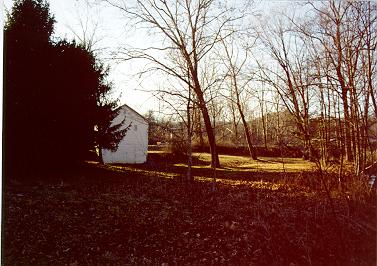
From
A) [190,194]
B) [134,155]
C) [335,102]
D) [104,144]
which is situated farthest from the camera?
[134,155]

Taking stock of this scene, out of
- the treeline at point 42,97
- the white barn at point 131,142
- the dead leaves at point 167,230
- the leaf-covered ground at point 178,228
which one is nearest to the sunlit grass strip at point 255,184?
the leaf-covered ground at point 178,228

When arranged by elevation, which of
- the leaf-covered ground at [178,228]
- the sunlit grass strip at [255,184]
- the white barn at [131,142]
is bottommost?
the leaf-covered ground at [178,228]

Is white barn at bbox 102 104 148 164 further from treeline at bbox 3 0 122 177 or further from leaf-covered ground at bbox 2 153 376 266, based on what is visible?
leaf-covered ground at bbox 2 153 376 266

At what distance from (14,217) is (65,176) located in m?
6.09

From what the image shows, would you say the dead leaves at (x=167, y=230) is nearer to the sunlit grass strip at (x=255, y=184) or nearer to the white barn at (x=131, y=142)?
the sunlit grass strip at (x=255, y=184)

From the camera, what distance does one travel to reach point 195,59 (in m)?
13.4

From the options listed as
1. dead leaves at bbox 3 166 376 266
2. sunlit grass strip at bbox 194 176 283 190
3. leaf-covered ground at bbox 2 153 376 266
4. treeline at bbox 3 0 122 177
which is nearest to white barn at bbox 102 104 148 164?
treeline at bbox 3 0 122 177

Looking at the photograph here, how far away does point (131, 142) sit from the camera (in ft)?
85.8

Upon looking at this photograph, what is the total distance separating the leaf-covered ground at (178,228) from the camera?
6.74m

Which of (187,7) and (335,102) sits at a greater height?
(187,7)

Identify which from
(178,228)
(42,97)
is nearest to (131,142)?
(42,97)

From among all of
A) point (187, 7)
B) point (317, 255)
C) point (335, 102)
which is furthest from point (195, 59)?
point (317, 255)

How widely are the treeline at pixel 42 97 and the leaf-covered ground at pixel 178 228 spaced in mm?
1629

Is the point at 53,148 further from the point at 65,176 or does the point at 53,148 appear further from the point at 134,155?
the point at 134,155
